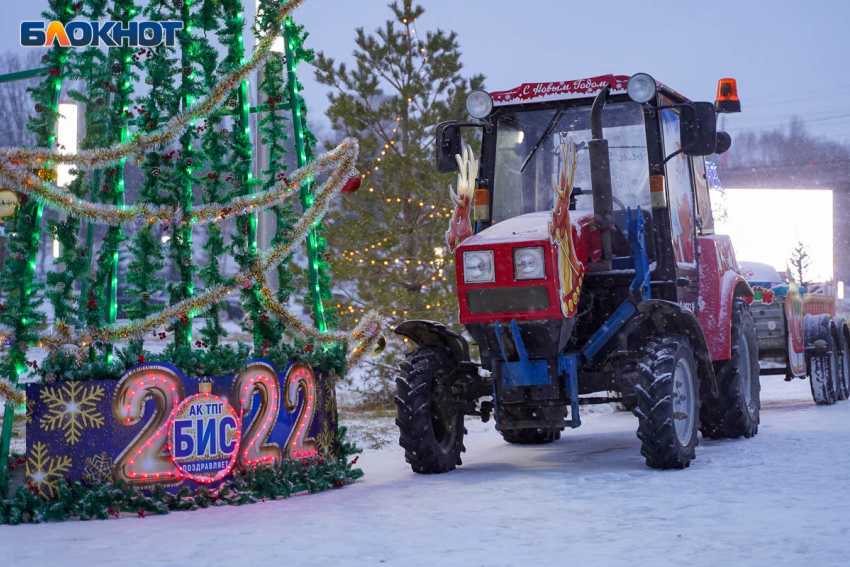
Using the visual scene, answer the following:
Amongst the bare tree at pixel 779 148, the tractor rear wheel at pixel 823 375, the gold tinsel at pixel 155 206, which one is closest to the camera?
the gold tinsel at pixel 155 206

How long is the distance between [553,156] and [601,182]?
38.1 inches

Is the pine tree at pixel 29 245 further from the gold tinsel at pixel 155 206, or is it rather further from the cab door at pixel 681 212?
the cab door at pixel 681 212

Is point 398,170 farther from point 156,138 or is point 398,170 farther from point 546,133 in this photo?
point 156,138

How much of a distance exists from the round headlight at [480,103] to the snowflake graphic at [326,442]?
2.68 meters

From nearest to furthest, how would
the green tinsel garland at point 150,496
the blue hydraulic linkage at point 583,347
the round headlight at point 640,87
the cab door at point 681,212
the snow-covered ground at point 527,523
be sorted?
the snow-covered ground at point 527,523 < the green tinsel garland at point 150,496 < the blue hydraulic linkage at point 583,347 < the round headlight at point 640,87 < the cab door at point 681,212

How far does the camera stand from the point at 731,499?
624 cm

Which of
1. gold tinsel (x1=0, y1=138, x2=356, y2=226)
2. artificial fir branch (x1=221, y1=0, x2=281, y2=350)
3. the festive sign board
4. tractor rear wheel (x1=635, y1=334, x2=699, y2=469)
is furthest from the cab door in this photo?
the festive sign board

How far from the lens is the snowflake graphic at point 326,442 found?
773 centimetres

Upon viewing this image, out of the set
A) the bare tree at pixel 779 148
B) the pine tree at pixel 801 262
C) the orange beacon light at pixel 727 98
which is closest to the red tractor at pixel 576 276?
the orange beacon light at pixel 727 98

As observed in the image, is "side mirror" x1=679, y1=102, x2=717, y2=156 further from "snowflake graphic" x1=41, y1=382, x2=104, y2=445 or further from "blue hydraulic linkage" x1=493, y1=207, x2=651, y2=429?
"snowflake graphic" x1=41, y1=382, x2=104, y2=445

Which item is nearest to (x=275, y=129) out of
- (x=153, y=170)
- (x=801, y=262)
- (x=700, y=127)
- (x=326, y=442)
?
(x=153, y=170)

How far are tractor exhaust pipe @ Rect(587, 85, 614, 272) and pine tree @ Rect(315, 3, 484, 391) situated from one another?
6.20m

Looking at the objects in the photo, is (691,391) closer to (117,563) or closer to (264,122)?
(264,122)

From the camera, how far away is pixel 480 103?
8.37m
